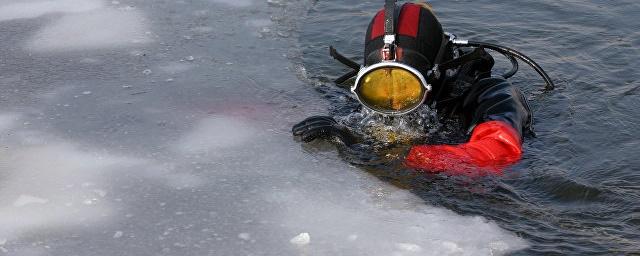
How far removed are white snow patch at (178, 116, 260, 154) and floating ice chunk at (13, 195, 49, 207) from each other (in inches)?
29.0

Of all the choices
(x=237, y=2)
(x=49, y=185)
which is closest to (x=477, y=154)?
(x=49, y=185)

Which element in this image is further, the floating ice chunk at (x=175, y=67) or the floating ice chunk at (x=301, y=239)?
the floating ice chunk at (x=175, y=67)

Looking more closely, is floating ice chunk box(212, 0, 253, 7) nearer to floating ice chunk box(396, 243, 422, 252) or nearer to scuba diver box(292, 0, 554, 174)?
scuba diver box(292, 0, 554, 174)

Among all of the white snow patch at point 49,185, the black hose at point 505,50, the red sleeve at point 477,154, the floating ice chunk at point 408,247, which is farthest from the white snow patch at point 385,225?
the black hose at point 505,50

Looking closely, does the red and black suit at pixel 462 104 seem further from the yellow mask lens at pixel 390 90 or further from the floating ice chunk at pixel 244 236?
the floating ice chunk at pixel 244 236

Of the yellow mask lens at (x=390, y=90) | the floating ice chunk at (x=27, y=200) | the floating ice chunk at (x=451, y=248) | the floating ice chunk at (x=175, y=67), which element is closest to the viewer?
the floating ice chunk at (x=451, y=248)

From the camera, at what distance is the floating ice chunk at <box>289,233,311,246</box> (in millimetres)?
2949

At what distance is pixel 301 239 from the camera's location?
297cm

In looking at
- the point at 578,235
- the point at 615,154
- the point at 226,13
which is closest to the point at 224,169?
the point at 578,235

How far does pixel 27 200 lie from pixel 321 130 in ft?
4.42

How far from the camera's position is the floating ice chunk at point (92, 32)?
5098mm

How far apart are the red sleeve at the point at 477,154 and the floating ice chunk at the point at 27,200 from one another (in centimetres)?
163

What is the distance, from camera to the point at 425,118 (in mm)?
4008

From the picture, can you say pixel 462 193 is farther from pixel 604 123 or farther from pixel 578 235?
pixel 604 123
